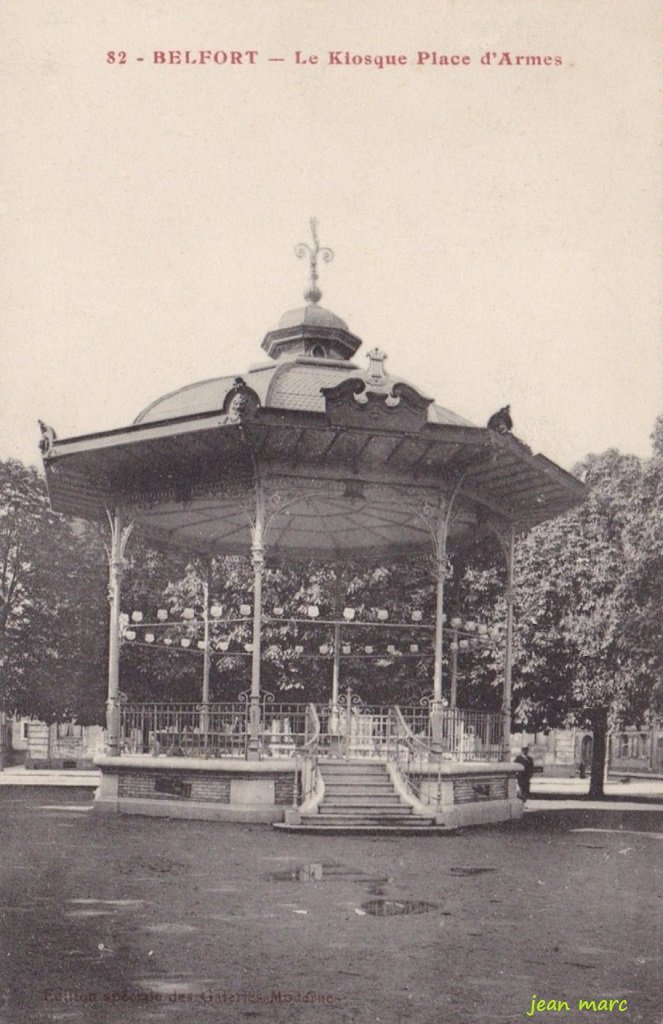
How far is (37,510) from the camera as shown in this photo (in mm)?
37406

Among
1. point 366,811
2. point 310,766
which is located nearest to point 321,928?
point 366,811

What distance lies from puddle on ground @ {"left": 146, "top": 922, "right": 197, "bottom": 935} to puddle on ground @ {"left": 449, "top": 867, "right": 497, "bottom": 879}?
384 centimetres

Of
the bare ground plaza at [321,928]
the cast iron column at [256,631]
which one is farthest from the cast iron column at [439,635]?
the bare ground plaza at [321,928]

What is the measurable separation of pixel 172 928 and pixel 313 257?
49.9 ft

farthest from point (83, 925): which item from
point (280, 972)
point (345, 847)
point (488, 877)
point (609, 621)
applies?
point (609, 621)

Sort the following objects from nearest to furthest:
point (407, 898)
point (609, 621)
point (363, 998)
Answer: point (363, 998) → point (407, 898) → point (609, 621)

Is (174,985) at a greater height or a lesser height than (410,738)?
lesser

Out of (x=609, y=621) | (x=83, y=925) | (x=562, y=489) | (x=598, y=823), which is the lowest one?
(x=598, y=823)

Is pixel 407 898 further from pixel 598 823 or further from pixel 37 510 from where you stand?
pixel 37 510

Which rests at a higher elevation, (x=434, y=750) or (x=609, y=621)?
(x=609, y=621)

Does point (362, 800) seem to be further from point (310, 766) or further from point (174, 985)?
point (174, 985)

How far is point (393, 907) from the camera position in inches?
353

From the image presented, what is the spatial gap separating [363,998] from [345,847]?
24.0ft

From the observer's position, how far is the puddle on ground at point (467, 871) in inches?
437
